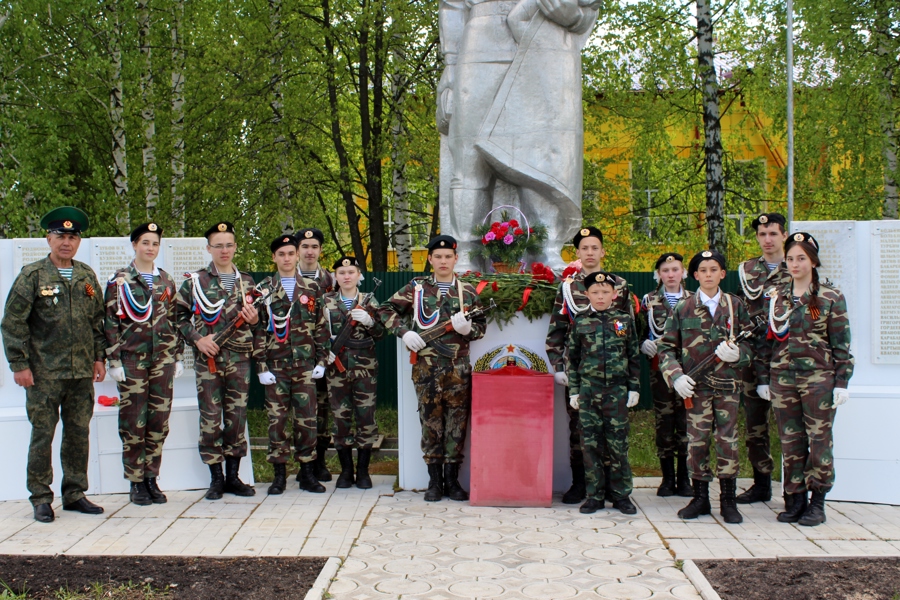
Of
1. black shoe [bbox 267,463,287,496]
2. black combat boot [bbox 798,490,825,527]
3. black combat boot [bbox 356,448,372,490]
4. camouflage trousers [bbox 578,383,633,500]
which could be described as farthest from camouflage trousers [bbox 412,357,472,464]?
black combat boot [bbox 798,490,825,527]

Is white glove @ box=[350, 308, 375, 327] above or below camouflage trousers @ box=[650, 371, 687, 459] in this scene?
above

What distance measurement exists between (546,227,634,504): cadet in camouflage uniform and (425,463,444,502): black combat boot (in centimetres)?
83

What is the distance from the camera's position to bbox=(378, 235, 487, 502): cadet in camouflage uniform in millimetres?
6270

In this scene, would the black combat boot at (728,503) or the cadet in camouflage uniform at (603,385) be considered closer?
the black combat boot at (728,503)

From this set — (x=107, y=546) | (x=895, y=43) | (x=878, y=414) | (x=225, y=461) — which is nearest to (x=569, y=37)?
(x=878, y=414)

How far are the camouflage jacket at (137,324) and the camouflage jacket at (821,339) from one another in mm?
3978

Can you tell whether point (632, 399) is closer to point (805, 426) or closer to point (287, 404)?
point (805, 426)

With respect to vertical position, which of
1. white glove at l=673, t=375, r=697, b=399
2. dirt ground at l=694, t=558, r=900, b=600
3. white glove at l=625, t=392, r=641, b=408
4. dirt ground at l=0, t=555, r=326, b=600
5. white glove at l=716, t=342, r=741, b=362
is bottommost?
dirt ground at l=694, t=558, r=900, b=600

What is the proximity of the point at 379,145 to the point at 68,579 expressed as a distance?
10.6 metres

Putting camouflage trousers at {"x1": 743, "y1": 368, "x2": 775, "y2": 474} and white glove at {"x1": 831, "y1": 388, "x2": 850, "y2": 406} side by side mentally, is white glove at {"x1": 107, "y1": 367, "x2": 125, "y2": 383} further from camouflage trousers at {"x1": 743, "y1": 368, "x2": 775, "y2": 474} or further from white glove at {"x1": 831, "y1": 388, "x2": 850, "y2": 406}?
white glove at {"x1": 831, "y1": 388, "x2": 850, "y2": 406}

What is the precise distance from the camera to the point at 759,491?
246 inches

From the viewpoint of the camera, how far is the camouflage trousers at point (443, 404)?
6270 mm

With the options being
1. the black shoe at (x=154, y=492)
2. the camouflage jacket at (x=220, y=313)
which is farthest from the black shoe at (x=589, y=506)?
the black shoe at (x=154, y=492)

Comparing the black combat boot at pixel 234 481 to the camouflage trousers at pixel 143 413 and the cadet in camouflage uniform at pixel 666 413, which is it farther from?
the cadet in camouflage uniform at pixel 666 413
